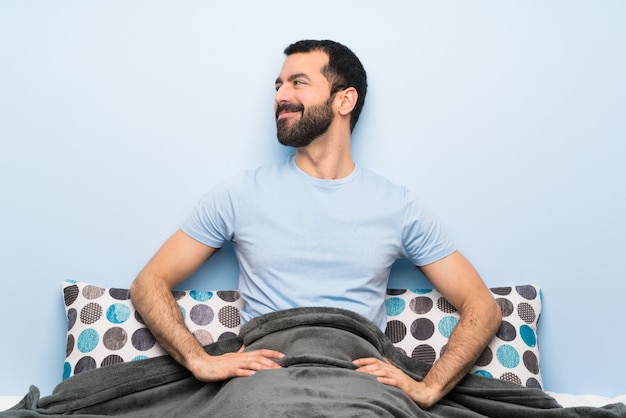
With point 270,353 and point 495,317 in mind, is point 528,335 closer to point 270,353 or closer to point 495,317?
point 495,317

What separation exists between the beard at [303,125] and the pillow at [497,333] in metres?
0.55

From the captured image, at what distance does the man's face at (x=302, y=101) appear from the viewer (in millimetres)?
2035

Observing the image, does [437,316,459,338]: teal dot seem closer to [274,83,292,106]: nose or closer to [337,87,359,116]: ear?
[337,87,359,116]: ear

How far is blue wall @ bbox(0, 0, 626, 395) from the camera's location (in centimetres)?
215

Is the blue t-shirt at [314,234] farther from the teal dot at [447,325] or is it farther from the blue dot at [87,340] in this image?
the blue dot at [87,340]

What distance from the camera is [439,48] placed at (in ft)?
7.23

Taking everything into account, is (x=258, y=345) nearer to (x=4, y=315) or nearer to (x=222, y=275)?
(x=222, y=275)

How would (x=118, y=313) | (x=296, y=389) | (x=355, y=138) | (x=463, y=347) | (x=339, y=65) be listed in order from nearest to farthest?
(x=296, y=389)
(x=463, y=347)
(x=118, y=313)
(x=339, y=65)
(x=355, y=138)

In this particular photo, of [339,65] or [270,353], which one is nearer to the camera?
[270,353]

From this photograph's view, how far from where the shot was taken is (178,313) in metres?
1.91

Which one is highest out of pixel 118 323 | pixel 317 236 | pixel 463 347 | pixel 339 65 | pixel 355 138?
pixel 339 65

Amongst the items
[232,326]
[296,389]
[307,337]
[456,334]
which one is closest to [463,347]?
[456,334]

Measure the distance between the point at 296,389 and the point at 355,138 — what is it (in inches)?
37.5

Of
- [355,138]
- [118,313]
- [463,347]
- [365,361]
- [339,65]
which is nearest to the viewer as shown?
[365,361]
